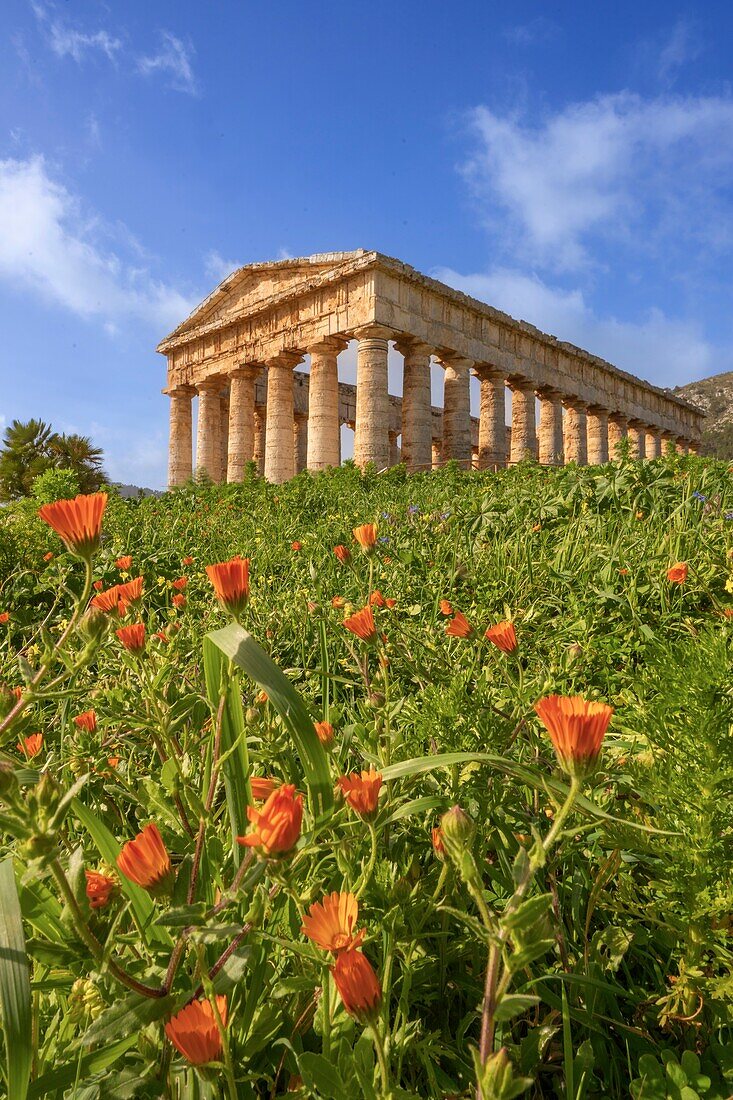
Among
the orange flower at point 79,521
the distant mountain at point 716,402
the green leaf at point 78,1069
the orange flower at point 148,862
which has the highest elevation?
the distant mountain at point 716,402

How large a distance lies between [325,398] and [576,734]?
800 inches

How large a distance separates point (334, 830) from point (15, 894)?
21.3 inches

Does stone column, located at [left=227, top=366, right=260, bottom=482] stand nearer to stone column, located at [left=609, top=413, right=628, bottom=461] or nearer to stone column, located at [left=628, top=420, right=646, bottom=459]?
stone column, located at [left=609, top=413, right=628, bottom=461]

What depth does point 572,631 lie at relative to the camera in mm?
2547

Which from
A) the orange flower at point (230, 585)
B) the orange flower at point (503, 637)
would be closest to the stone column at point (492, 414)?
the orange flower at point (503, 637)

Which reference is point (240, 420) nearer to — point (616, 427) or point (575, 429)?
point (575, 429)

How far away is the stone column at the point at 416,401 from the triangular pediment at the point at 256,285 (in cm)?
331

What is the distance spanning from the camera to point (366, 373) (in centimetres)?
1872

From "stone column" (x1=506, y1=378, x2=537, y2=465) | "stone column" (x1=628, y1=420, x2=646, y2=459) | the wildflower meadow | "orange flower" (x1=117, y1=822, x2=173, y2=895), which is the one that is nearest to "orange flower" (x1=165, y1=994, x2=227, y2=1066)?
the wildflower meadow

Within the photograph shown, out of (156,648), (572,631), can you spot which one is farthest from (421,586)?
(156,648)

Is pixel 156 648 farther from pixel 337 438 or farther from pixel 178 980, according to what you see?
pixel 337 438

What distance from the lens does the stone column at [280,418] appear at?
21.1m

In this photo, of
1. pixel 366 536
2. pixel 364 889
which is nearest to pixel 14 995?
pixel 364 889

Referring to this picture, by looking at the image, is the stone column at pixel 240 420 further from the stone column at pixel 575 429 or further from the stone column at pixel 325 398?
the stone column at pixel 575 429
